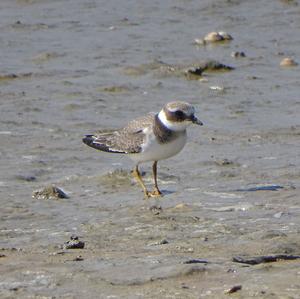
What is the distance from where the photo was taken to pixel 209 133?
11.3 m

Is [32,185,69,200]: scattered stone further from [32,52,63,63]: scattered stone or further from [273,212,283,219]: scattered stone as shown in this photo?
[32,52,63,63]: scattered stone

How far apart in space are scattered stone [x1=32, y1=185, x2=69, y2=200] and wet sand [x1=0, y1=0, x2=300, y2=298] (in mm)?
65

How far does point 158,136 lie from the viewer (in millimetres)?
9664

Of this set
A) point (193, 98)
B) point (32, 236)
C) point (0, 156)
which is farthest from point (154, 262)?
point (193, 98)

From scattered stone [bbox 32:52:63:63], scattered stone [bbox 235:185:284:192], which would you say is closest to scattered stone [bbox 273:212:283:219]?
scattered stone [bbox 235:185:284:192]

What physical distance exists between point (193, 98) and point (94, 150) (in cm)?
193

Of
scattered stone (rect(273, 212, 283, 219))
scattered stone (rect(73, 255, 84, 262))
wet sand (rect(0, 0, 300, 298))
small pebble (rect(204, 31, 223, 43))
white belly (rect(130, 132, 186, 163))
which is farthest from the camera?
small pebble (rect(204, 31, 223, 43))

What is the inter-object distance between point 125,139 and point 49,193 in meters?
0.92

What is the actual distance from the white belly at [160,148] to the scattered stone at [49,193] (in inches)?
29.9

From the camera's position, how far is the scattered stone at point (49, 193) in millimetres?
9398

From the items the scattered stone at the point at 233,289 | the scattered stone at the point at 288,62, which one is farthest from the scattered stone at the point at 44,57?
the scattered stone at the point at 233,289

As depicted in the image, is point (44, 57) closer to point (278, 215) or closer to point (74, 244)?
point (278, 215)

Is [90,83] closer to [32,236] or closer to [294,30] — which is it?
[294,30]

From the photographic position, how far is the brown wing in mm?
9836
